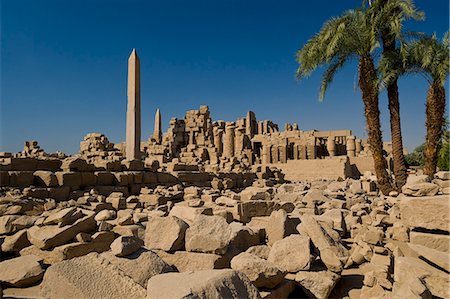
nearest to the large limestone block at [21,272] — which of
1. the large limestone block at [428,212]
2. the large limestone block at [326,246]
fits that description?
the large limestone block at [326,246]

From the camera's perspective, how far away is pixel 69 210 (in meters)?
4.71

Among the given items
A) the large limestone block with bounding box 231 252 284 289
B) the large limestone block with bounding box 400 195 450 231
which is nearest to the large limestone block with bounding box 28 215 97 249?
the large limestone block with bounding box 231 252 284 289

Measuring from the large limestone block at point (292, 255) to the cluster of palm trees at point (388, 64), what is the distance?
8.95 m

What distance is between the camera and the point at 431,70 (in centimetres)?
1179

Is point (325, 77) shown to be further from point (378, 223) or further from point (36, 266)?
point (36, 266)

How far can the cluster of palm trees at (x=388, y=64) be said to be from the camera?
11.4 m

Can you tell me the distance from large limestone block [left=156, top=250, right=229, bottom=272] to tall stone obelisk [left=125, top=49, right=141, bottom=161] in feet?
40.0

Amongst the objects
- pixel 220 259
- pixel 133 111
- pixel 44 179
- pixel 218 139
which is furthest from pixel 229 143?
pixel 220 259

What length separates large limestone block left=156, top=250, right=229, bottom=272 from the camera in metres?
3.42

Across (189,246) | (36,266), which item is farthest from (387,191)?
(36,266)

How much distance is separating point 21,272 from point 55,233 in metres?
0.69

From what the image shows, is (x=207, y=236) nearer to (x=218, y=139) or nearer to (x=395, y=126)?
(x=395, y=126)

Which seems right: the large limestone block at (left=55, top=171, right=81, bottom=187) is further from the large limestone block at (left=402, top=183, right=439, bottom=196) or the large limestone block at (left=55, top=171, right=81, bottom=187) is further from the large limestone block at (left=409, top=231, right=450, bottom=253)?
the large limestone block at (left=409, top=231, right=450, bottom=253)

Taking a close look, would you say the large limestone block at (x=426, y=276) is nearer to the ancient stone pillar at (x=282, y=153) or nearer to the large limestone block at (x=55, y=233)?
the large limestone block at (x=55, y=233)
